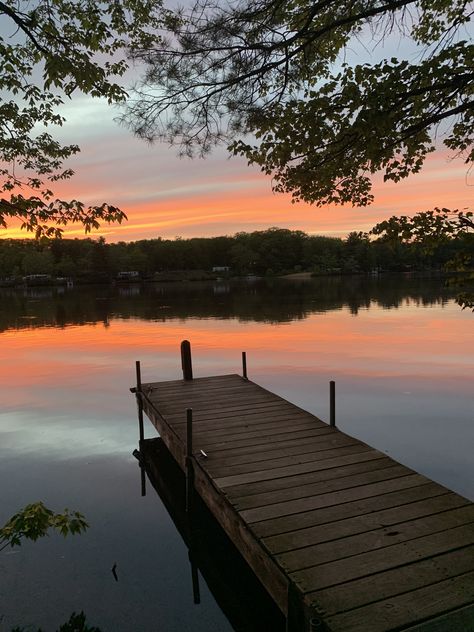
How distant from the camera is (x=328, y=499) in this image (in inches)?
257

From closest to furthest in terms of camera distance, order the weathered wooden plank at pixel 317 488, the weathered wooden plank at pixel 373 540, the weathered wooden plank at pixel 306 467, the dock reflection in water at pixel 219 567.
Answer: the weathered wooden plank at pixel 373 540, the dock reflection in water at pixel 219 567, the weathered wooden plank at pixel 317 488, the weathered wooden plank at pixel 306 467

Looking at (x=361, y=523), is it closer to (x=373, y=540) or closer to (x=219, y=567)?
(x=373, y=540)

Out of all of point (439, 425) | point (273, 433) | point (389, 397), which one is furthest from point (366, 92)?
point (389, 397)

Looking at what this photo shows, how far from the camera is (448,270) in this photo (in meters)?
7.25

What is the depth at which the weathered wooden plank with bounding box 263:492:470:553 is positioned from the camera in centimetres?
553

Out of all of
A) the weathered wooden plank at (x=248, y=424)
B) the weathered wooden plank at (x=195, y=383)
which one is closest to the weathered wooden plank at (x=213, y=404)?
the weathered wooden plank at (x=248, y=424)

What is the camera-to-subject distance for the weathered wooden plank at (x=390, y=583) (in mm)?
4480

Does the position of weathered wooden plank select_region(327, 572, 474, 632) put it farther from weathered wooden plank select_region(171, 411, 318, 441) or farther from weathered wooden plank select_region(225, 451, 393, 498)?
weathered wooden plank select_region(171, 411, 318, 441)

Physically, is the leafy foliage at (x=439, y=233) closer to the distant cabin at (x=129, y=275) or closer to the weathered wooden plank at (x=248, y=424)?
the weathered wooden plank at (x=248, y=424)

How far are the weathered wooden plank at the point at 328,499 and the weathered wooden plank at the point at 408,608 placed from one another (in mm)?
1859

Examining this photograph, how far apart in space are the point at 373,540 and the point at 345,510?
0.73 m

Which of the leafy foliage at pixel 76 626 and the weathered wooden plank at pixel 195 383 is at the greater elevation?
the weathered wooden plank at pixel 195 383

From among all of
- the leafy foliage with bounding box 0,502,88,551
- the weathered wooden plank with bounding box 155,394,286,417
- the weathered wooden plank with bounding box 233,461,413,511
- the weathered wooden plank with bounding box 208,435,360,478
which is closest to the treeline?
the weathered wooden plank with bounding box 155,394,286,417

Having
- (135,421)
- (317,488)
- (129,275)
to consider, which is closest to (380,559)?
(317,488)
